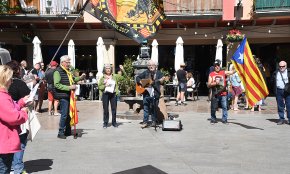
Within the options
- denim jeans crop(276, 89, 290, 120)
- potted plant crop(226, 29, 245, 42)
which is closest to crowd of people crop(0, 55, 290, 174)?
denim jeans crop(276, 89, 290, 120)

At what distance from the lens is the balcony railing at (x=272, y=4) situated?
68.5 feet

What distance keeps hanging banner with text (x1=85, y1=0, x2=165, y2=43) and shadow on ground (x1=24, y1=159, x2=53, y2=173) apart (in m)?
6.45

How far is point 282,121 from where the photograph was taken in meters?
12.0

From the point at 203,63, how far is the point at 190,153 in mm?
17568

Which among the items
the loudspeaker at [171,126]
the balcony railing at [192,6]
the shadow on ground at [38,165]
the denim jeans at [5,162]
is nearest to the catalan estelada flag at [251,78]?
the loudspeaker at [171,126]

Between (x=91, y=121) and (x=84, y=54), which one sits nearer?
(x=91, y=121)

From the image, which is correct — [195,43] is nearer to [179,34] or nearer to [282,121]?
[179,34]

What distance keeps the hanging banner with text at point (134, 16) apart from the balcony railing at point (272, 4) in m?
8.51

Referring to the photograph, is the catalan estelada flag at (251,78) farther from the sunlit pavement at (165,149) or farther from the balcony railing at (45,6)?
the balcony railing at (45,6)

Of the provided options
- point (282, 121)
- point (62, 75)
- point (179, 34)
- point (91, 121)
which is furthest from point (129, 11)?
point (179, 34)

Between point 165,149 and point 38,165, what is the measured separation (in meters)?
2.58

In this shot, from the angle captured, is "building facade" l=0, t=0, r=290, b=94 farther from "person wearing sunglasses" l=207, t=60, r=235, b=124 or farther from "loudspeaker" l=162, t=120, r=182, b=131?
"loudspeaker" l=162, t=120, r=182, b=131

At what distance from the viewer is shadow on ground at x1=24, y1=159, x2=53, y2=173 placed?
6.91 m

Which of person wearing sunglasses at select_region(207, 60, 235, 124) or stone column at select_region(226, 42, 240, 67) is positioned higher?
stone column at select_region(226, 42, 240, 67)
